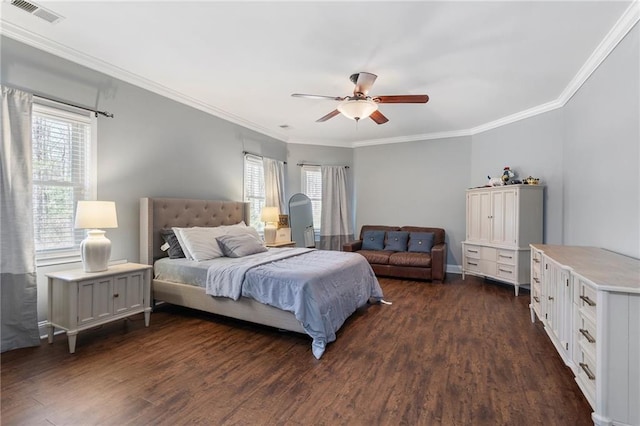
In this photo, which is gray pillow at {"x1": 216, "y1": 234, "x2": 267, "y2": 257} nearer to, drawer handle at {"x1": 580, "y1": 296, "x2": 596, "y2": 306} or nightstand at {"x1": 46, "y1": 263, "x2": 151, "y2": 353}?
nightstand at {"x1": 46, "y1": 263, "x2": 151, "y2": 353}

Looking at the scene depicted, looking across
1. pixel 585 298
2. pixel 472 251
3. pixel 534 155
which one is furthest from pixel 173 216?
pixel 534 155

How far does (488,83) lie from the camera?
12.1ft

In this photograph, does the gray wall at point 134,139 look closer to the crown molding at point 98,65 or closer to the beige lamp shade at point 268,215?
the crown molding at point 98,65

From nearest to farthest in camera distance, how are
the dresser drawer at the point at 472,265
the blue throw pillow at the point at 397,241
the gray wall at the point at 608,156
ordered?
the gray wall at the point at 608,156, the dresser drawer at the point at 472,265, the blue throw pillow at the point at 397,241

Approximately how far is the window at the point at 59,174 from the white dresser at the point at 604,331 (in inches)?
165

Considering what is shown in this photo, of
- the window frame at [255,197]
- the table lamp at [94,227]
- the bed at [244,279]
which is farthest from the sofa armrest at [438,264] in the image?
the table lamp at [94,227]

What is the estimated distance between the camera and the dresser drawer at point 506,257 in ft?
15.1

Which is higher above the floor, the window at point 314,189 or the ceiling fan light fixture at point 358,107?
the ceiling fan light fixture at point 358,107

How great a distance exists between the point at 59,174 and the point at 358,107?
3038 mm

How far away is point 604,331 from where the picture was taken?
1.62 meters

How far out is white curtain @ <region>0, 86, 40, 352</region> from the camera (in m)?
2.58

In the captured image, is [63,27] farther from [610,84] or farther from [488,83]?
[610,84]

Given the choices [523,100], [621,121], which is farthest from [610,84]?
[523,100]

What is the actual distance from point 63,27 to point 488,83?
14.2ft
